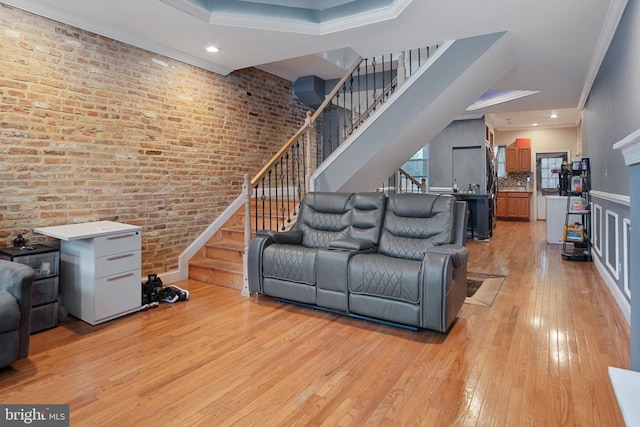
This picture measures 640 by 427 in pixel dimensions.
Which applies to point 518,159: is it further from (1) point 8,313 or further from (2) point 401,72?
(1) point 8,313

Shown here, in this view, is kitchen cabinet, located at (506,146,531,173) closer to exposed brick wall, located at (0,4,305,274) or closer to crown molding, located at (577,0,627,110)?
crown molding, located at (577,0,627,110)

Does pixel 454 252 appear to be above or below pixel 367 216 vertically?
below

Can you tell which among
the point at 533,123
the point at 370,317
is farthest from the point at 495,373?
the point at 533,123

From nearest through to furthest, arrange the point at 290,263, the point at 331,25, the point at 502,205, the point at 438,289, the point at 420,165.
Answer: the point at 438,289 < the point at 290,263 < the point at 331,25 < the point at 420,165 < the point at 502,205

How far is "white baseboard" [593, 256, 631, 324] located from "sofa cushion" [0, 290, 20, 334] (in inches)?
178

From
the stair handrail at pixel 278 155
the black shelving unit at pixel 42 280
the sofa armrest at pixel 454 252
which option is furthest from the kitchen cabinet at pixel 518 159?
the black shelving unit at pixel 42 280

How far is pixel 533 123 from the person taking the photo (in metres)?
10.5

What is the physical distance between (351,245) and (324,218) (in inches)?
28.7

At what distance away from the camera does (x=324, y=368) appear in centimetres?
243

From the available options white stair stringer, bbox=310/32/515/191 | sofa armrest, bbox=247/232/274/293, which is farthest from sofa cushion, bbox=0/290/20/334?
white stair stringer, bbox=310/32/515/191

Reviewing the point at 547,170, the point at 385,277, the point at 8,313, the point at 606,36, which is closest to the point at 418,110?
the point at 606,36

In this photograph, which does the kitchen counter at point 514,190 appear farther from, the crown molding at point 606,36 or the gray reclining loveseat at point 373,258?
the gray reclining loveseat at point 373,258

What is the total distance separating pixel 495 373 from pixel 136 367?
2317 millimetres

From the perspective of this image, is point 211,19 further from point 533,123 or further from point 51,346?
point 533,123
